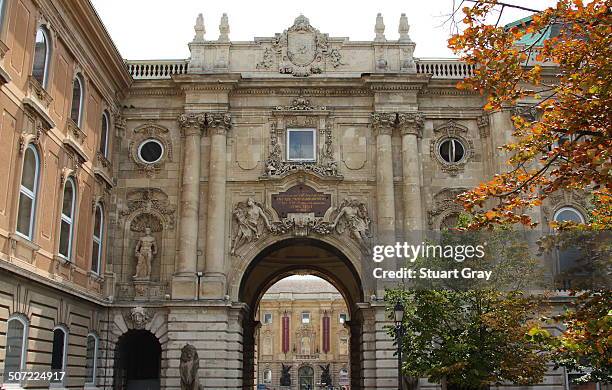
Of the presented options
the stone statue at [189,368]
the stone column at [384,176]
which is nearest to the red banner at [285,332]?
the stone column at [384,176]

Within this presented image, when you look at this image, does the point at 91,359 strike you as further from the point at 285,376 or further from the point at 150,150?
the point at 285,376

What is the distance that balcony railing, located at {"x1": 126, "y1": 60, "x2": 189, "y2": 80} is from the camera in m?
30.1

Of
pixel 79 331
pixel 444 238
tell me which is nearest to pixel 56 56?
pixel 79 331

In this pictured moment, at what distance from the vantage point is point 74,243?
24.2m

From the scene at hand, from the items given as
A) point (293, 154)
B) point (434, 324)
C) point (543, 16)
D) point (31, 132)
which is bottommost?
point (434, 324)

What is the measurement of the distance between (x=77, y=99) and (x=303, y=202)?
925cm

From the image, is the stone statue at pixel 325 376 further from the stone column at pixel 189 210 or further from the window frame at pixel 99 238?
the window frame at pixel 99 238

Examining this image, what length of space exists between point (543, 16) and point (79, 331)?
19724mm

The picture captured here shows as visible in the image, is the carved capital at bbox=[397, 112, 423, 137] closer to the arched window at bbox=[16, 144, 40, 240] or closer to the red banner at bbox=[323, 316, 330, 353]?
the arched window at bbox=[16, 144, 40, 240]

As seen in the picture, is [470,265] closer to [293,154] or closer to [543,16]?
[293,154]

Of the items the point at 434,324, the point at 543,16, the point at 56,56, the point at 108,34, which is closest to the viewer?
the point at 543,16

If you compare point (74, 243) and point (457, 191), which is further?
point (457, 191)

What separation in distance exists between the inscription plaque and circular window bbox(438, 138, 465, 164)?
5124 mm

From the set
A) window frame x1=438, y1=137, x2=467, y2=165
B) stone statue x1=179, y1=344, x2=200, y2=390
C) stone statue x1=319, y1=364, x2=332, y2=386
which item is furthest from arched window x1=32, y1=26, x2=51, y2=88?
stone statue x1=319, y1=364, x2=332, y2=386
